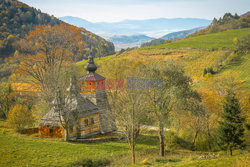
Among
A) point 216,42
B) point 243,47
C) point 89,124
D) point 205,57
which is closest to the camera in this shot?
point 89,124

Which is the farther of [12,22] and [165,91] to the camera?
[12,22]

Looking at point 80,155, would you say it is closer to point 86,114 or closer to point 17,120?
point 86,114

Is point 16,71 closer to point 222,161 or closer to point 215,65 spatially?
point 222,161

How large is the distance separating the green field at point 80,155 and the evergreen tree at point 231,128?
1.20 metres

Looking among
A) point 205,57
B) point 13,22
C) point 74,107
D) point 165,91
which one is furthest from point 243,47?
point 13,22

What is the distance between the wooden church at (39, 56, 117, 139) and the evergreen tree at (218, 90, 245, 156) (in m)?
11.6

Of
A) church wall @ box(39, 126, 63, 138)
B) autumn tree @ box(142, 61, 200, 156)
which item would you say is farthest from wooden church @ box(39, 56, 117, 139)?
autumn tree @ box(142, 61, 200, 156)

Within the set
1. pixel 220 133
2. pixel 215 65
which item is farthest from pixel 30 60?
Result: pixel 215 65

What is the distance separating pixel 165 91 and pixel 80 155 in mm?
10422

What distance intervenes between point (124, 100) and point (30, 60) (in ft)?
56.3

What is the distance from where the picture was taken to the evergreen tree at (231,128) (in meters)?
21.2

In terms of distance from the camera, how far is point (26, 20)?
10538cm

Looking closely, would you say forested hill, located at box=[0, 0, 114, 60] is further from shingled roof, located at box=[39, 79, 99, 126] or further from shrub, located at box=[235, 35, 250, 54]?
shingled roof, located at box=[39, 79, 99, 126]

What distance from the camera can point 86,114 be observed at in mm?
25906
